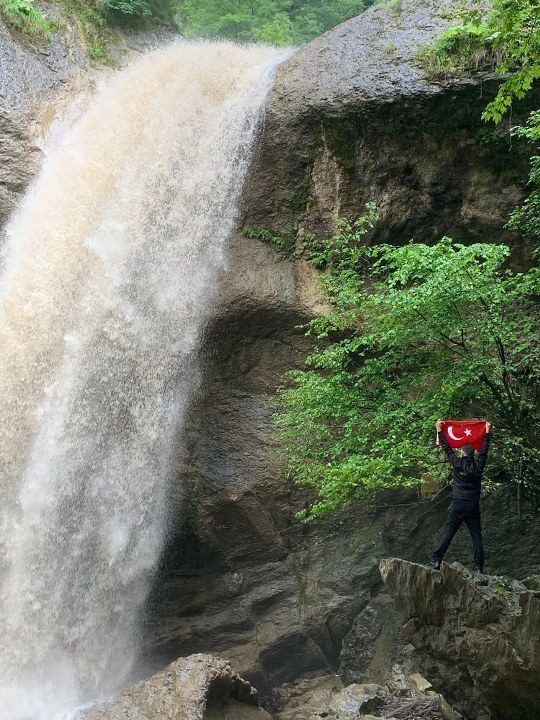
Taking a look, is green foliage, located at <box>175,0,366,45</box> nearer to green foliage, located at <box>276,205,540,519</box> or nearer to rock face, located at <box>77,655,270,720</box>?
green foliage, located at <box>276,205,540,519</box>

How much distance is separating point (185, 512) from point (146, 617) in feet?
5.36

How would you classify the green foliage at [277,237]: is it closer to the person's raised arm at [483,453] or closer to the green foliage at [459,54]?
the green foliage at [459,54]


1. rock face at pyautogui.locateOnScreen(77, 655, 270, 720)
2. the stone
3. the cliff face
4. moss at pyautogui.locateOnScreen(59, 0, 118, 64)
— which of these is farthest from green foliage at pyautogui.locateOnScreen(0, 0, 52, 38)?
the stone

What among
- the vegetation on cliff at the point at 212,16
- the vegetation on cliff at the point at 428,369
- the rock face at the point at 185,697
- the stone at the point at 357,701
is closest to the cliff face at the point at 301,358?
the stone at the point at 357,701

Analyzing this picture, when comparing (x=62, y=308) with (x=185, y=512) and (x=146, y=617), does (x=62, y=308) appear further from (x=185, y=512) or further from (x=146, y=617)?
(x=146, y=617)

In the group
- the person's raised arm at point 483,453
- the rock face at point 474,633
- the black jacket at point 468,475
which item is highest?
the person's raised arm at point 483,453

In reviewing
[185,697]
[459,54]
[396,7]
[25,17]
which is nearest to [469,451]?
[185,697]

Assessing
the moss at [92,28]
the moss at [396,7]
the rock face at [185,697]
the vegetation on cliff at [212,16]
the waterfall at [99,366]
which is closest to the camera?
the rock face at [185,697]

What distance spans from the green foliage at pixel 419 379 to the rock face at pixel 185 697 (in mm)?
2097

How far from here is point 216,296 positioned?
439 inches

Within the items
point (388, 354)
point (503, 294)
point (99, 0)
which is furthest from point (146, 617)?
point (99, 0)

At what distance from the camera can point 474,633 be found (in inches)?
252

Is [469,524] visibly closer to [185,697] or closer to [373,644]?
[185,697]

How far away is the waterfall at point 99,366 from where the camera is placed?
31.0 ft
